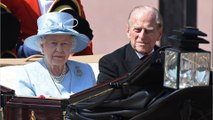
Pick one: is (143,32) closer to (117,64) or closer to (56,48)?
(117,64)

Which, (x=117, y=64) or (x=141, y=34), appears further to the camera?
(x=141, y=34)

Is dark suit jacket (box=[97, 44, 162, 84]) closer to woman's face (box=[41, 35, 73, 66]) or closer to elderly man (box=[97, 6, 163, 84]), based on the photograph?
elderly man (box=[97, 6, 163, 84])

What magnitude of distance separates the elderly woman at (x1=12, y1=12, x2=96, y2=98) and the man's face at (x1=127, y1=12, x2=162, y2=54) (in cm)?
27

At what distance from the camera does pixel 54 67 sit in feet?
14.1

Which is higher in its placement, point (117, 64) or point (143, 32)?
point (143, 32)

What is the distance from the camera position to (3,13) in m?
4.75

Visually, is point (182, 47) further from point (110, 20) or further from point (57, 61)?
point (110, 20)

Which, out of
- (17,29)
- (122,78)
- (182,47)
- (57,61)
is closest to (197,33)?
(182,47)

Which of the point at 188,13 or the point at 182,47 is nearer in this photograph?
the point at 182,47

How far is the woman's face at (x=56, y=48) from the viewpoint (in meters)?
4.27

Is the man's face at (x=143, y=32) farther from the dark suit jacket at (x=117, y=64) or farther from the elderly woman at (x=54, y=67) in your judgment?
the elderly woman at (x=54, y=67)

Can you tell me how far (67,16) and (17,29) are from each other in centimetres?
50

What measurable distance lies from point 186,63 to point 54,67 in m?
1.26

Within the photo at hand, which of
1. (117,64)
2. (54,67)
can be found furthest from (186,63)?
(54,67)
